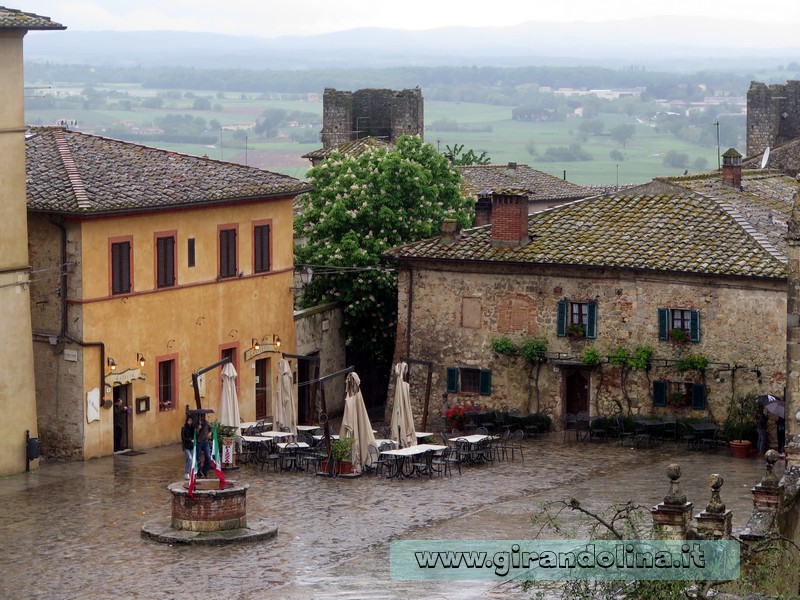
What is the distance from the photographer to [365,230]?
1817 inches

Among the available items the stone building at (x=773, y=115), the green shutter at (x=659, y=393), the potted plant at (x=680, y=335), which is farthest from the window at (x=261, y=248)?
the stone building at (x=773, y=115)

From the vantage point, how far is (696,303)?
39375 millimetres

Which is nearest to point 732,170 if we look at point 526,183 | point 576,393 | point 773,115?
point 576,393

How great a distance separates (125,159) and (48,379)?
19.9 feet

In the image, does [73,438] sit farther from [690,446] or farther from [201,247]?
Answer: [690,446]

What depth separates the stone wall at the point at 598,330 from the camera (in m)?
38.7

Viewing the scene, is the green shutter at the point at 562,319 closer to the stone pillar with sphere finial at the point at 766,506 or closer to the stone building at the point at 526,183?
the stone pillar with sphere finial at the point at 766,506

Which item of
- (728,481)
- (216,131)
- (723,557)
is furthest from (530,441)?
(216,131)

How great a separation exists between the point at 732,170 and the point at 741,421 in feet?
29.8

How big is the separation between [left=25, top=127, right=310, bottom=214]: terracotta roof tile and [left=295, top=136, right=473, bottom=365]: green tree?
8.17 ft

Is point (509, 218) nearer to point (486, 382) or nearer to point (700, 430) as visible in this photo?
point (486, 382)

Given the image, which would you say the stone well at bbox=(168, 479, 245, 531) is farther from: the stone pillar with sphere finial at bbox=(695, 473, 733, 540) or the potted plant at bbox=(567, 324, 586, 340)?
the potted plant at bbox=(567, 324, 586, 340)

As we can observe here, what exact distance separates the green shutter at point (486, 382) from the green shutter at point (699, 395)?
16.2 ft

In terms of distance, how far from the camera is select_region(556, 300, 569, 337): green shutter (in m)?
41.0
